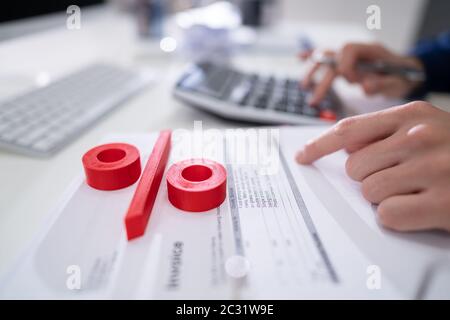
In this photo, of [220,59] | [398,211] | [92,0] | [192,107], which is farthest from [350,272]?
[92,0]

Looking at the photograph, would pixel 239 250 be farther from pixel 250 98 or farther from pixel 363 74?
pixel 363 74

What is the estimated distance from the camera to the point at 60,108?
496 millimetres

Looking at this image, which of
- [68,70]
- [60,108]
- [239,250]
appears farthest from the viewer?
[68,70]

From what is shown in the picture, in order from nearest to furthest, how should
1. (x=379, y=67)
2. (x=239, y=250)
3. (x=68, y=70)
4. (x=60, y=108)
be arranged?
(x=239, y=250) < (x=60, y=108) < (x=379, y=67) < (x=68, y=70)

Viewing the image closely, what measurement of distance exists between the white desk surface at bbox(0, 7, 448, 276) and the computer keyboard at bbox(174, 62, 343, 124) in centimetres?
3

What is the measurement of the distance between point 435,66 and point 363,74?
237 mm

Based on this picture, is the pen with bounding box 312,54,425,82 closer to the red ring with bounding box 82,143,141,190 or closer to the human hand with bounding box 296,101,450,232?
the human hand with bounding box 296,101,450,232

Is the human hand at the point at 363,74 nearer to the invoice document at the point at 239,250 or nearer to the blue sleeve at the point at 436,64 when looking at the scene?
the blue sleeve at the point at 436,64


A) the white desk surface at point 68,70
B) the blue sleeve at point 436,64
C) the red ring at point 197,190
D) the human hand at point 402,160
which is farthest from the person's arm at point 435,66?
the red ring at point 197,190

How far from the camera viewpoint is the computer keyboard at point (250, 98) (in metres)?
0.49

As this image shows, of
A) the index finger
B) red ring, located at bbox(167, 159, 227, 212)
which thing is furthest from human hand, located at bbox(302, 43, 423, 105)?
red ring, located at bbox(167, 159, 227, 212)

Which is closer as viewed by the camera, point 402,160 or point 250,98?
point 402,160

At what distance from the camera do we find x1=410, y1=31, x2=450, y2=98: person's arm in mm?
712

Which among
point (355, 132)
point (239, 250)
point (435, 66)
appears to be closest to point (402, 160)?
point (355, 132)
